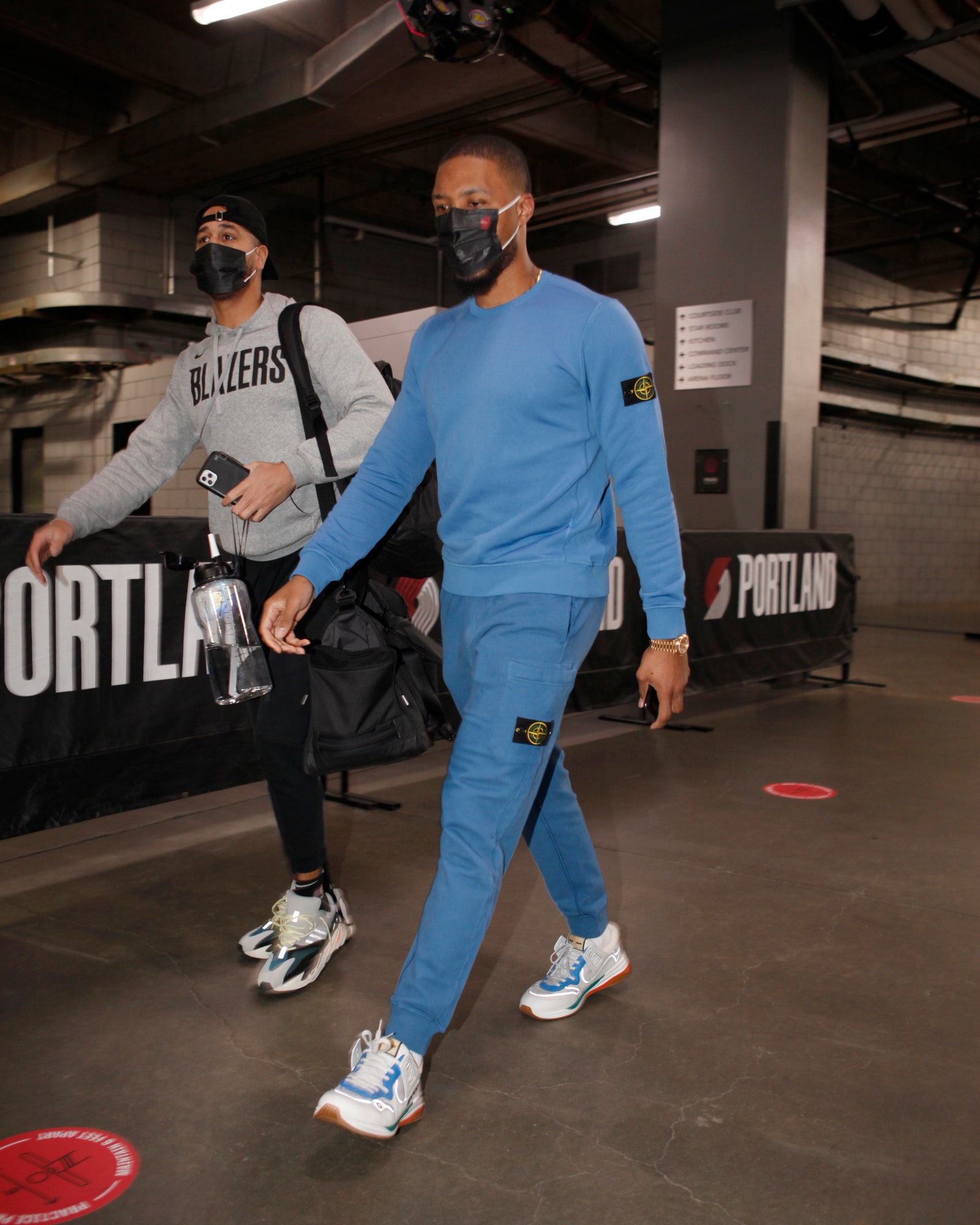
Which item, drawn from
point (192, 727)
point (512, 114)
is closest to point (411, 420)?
point (192, 727)

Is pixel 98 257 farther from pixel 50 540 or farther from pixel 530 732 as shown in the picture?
pixel 530 732

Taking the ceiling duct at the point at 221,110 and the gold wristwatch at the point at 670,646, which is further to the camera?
the ceiling duct at the point at 221,110

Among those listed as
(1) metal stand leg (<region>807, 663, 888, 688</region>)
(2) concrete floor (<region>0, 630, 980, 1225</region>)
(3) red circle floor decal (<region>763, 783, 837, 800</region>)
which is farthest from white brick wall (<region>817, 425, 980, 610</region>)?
(2) concrete floor (<region>0, 630, 980, 1225</region>)

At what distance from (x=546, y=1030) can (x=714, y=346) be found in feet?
19.6

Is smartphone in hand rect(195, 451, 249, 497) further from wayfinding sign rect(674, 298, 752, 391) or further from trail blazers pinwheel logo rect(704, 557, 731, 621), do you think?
wayfinding sign rect(674, 298, 752, 391)

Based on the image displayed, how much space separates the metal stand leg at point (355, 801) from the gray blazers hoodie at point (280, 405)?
1.73 metres

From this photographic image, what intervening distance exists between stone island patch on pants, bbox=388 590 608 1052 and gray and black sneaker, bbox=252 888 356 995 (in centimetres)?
60

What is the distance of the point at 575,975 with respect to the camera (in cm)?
221

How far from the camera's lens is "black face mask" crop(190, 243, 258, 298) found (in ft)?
7.43

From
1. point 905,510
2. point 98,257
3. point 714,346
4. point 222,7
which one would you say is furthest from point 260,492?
point 905,510

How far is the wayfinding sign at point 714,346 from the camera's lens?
23.2 feet

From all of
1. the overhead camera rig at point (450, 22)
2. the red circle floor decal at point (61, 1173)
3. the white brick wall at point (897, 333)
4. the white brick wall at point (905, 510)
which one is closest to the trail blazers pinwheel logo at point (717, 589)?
the overhead camera rig at point (450, 22)

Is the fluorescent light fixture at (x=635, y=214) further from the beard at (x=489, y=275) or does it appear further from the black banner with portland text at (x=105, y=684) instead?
the beard at (x=489, y=275)

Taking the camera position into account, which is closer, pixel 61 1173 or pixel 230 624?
pixel 61 1173
